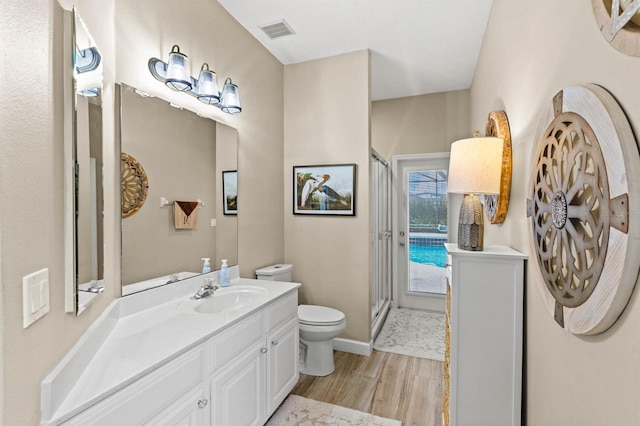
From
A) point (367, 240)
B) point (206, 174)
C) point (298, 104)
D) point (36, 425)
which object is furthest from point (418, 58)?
point (36, 425)

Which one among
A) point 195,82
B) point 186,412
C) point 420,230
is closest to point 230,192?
point 195,82

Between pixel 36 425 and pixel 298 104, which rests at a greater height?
pixel 298 104

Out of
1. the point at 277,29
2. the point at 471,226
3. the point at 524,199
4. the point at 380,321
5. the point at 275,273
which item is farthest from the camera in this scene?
the point at 380,321

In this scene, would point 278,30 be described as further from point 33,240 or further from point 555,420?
point 555,420

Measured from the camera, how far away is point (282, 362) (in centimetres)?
208

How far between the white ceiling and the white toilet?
210 cm

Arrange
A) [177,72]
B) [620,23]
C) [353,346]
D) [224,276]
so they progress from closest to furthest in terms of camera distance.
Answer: [620,23] → [177,72] → [224,276] → [353,346]

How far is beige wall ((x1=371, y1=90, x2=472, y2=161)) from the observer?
3973 millimetres

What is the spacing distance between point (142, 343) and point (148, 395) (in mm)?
242

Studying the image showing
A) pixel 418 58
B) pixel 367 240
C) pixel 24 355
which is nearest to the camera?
pixel 24 355

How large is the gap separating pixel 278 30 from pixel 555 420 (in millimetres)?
2993

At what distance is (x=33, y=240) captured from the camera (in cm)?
78

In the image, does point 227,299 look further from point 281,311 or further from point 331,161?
point 331,161

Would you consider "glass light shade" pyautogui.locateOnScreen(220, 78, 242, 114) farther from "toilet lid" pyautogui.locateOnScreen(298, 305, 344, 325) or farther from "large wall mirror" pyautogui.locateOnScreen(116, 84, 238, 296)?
"toilet lid" pyautogui.locateOnScreen(298, 305, 344, 325)
